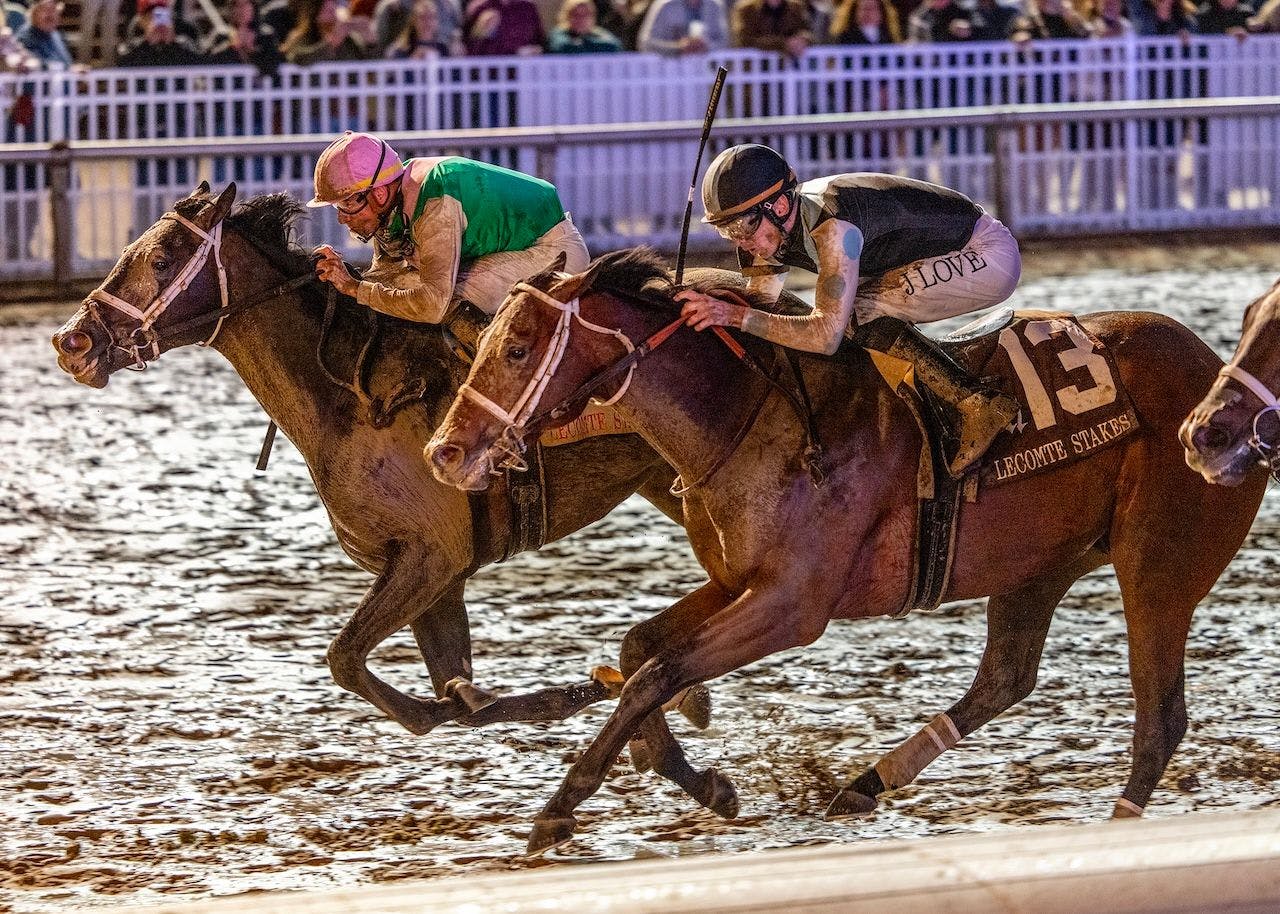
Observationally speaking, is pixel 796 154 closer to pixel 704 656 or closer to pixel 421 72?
pixel 421 72

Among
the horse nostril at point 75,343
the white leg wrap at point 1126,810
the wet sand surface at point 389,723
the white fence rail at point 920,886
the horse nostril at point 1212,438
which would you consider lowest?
the wet sand surface at point 389,723

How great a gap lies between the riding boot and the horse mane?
63cm

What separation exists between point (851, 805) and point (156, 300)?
2948 millimetres

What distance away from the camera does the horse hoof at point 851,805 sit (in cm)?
642

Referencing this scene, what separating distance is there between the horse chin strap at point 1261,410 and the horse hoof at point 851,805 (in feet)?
5.95

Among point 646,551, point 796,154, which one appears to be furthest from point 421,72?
point 646,551

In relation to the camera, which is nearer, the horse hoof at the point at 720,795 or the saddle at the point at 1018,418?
the saddle at the point at 1018,418

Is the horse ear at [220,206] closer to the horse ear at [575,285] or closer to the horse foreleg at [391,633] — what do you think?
the horse foreleg at [391,633]

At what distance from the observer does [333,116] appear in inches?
643

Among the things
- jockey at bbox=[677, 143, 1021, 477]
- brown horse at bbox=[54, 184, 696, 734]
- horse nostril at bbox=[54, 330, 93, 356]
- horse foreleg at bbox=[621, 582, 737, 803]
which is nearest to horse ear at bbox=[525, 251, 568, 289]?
jockey at bbox=[677, 143, 1021, 477]

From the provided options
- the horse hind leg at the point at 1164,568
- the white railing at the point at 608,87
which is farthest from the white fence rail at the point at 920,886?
the white railing at the point at 608,87

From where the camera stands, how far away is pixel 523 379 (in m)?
5.68

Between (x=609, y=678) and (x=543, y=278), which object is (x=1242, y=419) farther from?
(x=609, y=678)

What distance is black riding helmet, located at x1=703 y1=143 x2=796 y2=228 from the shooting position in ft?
19.6
